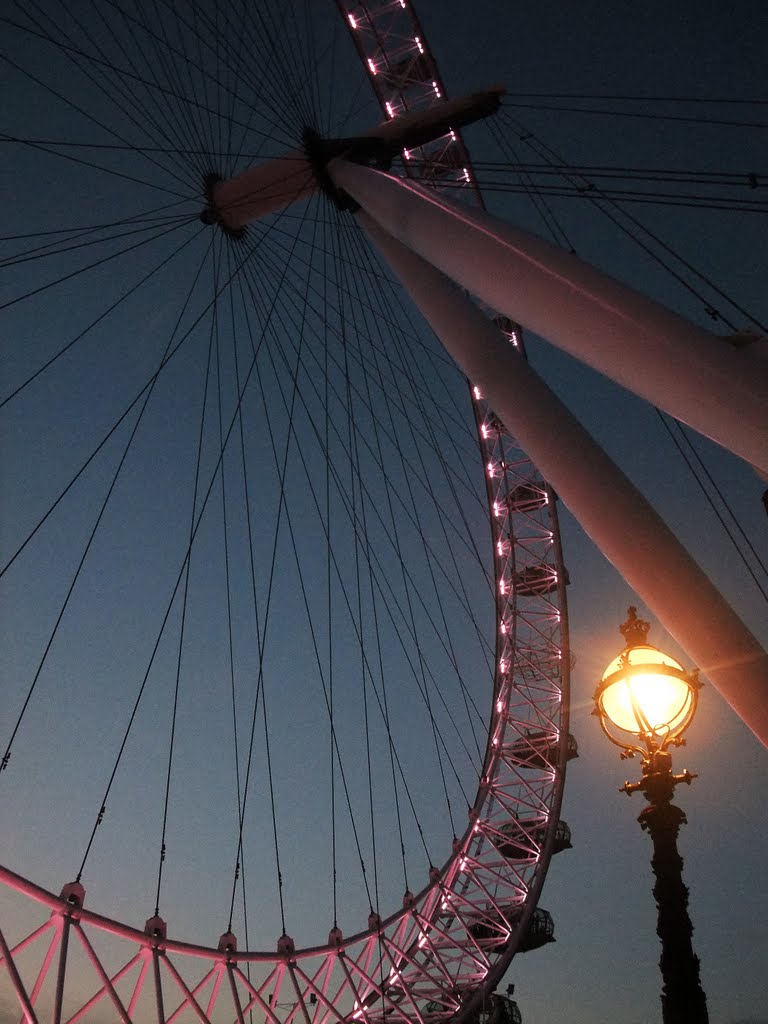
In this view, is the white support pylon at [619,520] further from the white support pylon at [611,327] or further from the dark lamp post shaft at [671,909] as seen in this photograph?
the dark lamp post shaft at [671,909]

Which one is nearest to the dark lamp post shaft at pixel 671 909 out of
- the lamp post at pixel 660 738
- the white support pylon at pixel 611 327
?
the lamp post at pixel 660 738

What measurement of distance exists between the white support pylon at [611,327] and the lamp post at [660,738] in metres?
1.20

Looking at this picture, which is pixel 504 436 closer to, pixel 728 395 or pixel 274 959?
pixel 274 959

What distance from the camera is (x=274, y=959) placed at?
17.4m

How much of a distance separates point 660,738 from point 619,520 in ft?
6.46

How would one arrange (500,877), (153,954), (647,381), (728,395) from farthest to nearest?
1. (500,877)
2. (153,954)
3. (647,381)
4. (728,395)

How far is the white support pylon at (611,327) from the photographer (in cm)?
421

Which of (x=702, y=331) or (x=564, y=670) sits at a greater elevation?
(x=564, y=670)

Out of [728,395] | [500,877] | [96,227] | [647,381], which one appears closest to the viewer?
[728,395]

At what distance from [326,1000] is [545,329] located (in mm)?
16935

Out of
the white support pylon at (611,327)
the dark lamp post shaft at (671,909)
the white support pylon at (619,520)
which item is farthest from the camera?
the white support pylon at (619,520)

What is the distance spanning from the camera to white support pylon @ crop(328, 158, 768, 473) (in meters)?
4.21

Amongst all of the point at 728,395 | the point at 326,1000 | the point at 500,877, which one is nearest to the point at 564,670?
the point at 500,877

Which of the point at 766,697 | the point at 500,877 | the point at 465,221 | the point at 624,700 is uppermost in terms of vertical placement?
the point at 500,877
